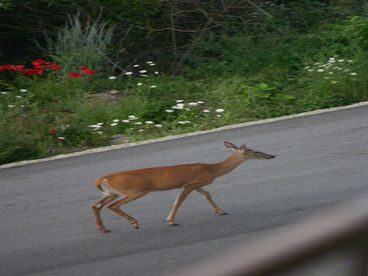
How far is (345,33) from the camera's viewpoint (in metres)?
13.2

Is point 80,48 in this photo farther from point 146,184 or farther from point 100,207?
point 146,184

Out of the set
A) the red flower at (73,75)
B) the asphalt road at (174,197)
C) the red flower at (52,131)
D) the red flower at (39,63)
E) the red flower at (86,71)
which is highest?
the red flower at (39,63)

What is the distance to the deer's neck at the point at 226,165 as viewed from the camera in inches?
302

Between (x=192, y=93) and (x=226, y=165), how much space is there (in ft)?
14.2

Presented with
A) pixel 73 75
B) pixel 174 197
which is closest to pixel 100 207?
pixel 174 197

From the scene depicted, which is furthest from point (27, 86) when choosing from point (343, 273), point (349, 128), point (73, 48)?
→ point (343, 273)

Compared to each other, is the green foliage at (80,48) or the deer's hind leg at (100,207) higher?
the green foliage at (80,48)

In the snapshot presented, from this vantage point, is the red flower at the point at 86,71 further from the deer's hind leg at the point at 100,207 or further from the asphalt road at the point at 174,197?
the deer's hind leg at the point at 100,207

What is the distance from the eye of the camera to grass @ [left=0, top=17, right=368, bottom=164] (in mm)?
10594

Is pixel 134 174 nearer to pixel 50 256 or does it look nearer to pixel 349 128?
pixel 50 256

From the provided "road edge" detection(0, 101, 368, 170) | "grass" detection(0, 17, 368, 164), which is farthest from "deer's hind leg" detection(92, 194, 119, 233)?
"grass" detection(0, 17, 368, 164)

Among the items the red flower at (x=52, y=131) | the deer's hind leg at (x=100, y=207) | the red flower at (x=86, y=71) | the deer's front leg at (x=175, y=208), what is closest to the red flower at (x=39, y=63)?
the red flower at (x=86, y=71)

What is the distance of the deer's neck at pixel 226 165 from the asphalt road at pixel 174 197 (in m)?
0.33

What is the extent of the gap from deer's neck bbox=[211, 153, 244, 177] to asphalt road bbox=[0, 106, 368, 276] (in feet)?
1.08
